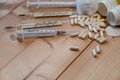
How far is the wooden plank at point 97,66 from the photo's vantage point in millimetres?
626

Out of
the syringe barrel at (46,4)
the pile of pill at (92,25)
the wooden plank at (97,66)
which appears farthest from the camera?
the syringe barrel at (46,4)

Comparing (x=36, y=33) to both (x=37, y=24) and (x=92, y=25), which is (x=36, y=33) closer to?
(x=37, y=24)

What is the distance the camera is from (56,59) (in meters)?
0.68

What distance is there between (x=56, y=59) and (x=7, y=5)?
0.99ft

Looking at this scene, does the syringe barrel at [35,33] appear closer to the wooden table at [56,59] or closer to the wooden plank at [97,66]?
the wooden table at [56,59]

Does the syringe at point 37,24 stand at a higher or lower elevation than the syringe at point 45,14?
lower

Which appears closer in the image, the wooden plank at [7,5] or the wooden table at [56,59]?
the wooden table at [56,59]

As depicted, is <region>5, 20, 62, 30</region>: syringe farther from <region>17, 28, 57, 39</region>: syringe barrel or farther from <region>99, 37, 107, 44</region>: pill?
<region>99, 37, 107, 44</region>: pill

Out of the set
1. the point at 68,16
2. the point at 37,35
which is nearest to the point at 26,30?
the point at 37,35

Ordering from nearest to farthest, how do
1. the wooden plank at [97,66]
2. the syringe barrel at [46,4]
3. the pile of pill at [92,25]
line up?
the wooden plank at [97,66] < the pile of pill at [92,25] < the syringe barrel at [46,4]

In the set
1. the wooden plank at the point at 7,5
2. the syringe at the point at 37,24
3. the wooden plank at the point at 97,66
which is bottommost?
the wooden plank at the point at 97,66

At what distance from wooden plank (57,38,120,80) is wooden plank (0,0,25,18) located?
0.31 metres

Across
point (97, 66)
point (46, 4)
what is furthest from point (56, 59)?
point (46, 4)

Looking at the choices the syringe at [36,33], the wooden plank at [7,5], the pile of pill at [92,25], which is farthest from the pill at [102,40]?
the wooden plank at [7,5]
